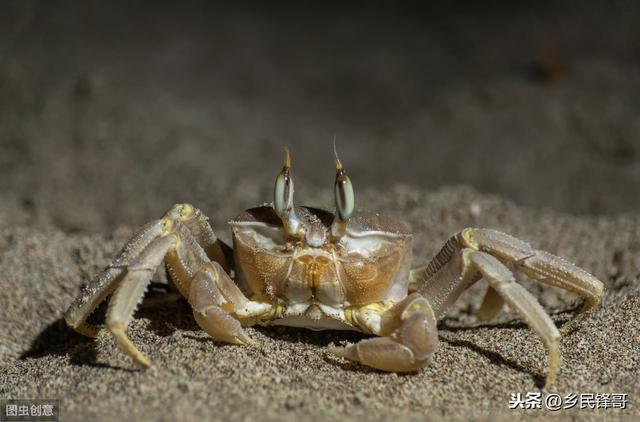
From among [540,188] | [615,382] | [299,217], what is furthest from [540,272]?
[540,188]

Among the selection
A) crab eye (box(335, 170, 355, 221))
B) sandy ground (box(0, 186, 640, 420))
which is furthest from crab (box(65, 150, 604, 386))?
sandy ground (box(0, 186, 640, 420))

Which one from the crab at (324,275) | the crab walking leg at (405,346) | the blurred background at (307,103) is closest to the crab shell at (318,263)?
the crab at (324,275)

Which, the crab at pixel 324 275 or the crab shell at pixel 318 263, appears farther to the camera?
the crab shell at pixel 318 263

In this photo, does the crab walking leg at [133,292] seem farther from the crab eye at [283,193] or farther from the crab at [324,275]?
the crab eye at [283,193]

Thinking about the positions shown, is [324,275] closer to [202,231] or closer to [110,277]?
[202,231]

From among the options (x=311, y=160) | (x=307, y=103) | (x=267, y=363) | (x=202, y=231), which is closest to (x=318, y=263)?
(x=267, y=363)
